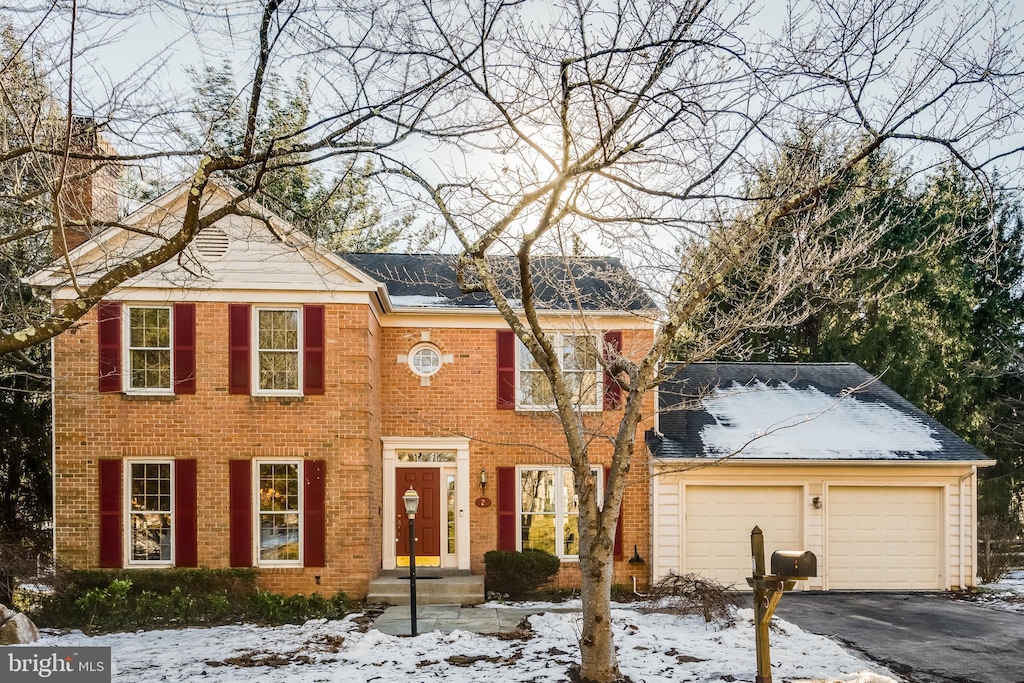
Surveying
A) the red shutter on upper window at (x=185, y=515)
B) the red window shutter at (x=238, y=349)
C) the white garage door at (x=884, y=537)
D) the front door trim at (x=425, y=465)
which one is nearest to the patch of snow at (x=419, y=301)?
the front door trim at (x=425, y=465)

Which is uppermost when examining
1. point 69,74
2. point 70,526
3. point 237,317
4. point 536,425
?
point 69,74

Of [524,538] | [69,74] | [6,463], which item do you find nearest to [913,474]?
[524,538]

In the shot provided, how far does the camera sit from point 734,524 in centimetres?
1408

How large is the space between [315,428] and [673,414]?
6.78 m

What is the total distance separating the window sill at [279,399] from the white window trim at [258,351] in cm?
4

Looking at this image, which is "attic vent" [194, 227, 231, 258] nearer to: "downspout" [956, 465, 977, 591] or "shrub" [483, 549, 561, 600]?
"shrub" [483, 549, 561, 600]

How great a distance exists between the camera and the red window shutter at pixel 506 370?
14.1 meters

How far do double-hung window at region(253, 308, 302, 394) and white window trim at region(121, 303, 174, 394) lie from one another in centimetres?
129

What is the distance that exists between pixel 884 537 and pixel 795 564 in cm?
1019

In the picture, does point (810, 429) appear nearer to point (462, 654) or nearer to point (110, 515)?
point (462, 654)

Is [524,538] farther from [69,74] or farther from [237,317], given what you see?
[69,74]

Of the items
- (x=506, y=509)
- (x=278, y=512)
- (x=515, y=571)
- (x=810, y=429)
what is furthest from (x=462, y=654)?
(x=810, y=429)

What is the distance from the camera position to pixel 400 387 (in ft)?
46.4

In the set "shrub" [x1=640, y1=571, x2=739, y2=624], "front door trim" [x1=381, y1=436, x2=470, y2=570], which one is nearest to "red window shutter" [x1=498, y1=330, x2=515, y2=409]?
"front door trim" [x1=381, y1=436, x2=470, y2=570]
